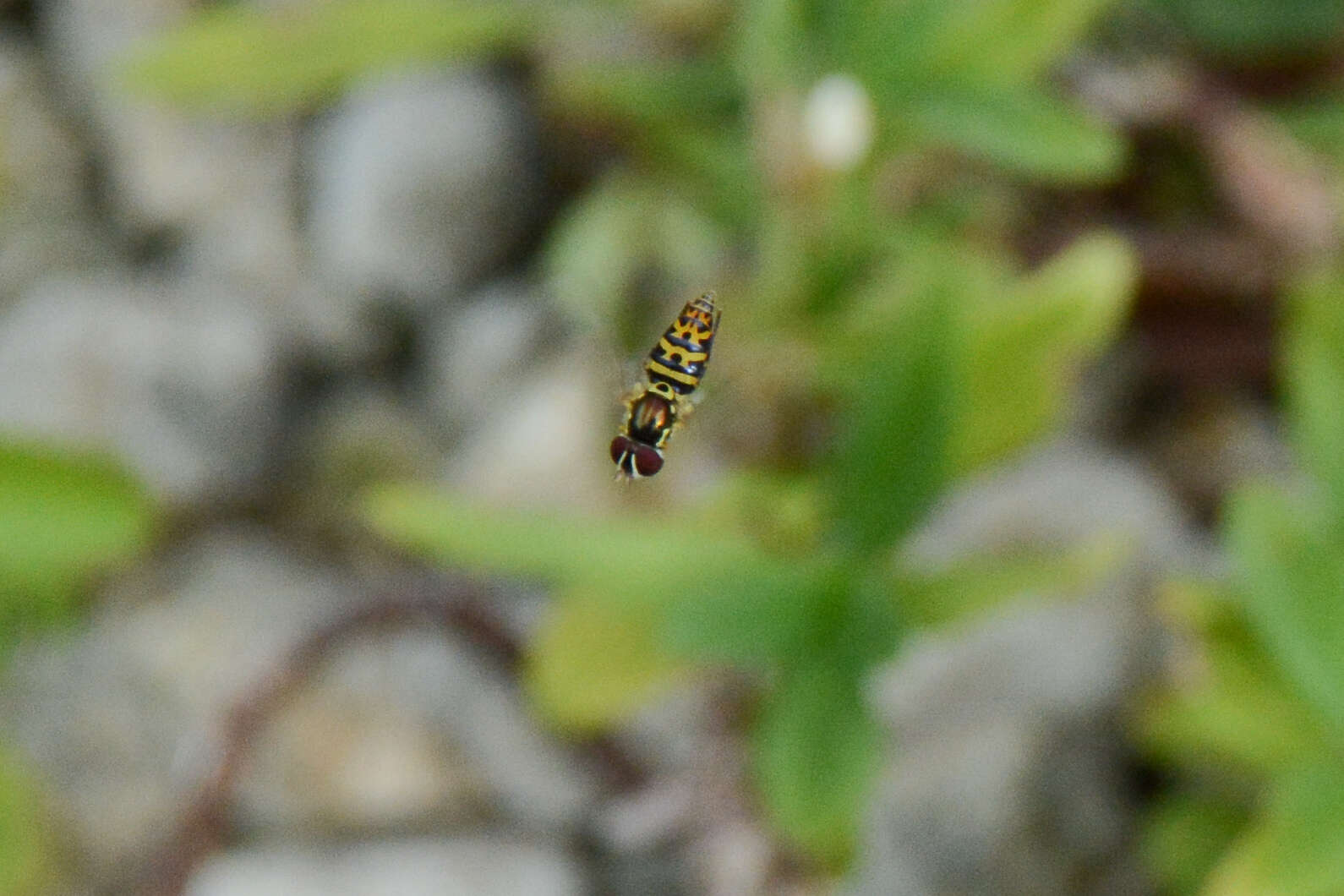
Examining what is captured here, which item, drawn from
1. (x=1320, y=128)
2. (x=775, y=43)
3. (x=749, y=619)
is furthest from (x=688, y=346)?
(x=1320, y=128)

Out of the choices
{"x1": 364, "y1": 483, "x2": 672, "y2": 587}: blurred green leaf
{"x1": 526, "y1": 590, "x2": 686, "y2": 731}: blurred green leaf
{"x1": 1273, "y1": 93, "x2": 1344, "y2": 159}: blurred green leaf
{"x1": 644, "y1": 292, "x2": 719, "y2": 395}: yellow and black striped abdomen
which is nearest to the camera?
→ {"x1": 644, "y1": 292, "x2": 719, "y2": 395}: yellow and black striped abdomen

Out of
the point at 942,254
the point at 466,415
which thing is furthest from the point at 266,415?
the point at 942,254

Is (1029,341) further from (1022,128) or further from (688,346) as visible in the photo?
(688,346)

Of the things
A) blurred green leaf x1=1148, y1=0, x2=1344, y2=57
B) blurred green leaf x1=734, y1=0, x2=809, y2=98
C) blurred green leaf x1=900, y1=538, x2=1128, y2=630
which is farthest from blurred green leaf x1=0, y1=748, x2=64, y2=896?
blurred green leaf x1=1148, y1=0, x2=1344, y2=57

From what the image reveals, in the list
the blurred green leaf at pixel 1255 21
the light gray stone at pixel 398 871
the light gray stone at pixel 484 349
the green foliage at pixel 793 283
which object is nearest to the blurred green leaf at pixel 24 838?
the light gray stone at pixel 398 871

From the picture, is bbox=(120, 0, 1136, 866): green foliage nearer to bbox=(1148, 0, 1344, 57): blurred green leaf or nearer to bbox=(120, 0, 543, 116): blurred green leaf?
bbox=(120, 0, 543, 116): blurred green leaf

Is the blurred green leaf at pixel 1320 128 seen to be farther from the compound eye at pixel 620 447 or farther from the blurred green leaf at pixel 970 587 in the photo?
the compound eye at pixel 620 447

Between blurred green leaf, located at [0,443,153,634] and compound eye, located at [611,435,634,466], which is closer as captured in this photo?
compound eye, located at [611,435,634,466]
